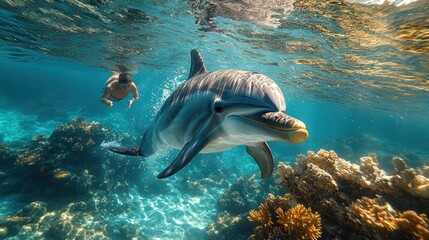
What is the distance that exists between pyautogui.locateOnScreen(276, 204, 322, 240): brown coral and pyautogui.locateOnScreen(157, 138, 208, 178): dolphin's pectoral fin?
7.33ft

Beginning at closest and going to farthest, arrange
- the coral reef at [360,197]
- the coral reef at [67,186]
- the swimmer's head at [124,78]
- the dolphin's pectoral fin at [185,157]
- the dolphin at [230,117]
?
the dolphin at [230,117]
the dolphin's pectoral fin at [185,157]
the coral reef at [360,197]
the coral reef at [67,186]
the swimmer's head at [124,78]

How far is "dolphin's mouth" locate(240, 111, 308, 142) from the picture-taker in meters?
1.90

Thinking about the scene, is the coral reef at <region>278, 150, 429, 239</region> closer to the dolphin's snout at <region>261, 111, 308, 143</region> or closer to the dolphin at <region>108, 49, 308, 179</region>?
the dolphin at <region>108, 49, 308, 179</region>

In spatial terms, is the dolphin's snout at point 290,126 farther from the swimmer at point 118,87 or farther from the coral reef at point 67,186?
the coral reef at point 67,186

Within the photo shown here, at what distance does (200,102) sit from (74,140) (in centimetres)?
1354

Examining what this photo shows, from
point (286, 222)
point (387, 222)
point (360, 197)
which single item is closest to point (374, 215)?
point (387, 222)

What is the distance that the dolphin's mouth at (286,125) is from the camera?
190 cm

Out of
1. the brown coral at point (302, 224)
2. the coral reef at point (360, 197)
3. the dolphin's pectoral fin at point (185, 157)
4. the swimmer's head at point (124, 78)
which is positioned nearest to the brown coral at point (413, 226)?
the coral reef at point (360, 197)

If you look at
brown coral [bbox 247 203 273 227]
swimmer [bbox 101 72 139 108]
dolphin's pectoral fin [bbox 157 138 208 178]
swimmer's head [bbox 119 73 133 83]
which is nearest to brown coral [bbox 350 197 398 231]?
brown coral [bbox 247 203 273 227]

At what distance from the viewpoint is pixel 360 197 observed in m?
Answer: 4.57

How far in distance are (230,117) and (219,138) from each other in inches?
20.5

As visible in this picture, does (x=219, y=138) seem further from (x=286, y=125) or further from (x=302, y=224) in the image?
(x=302, y=224)

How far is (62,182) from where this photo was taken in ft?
35.9

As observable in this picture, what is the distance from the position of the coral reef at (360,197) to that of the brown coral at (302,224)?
471 mm
